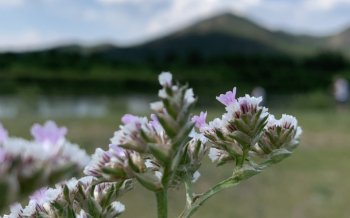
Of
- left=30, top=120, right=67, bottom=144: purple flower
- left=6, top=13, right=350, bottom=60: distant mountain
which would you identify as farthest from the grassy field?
left=6, top=13, right=350, bottom=60: distant mountain

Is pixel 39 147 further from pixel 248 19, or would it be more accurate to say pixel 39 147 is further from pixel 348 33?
pixel 348 33

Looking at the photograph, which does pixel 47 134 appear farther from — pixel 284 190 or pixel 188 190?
pixel 284 190

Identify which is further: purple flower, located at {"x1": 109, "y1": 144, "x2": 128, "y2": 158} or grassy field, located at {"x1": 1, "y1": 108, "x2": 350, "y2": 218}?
grassy field, located at {"x1": 1, "y1": 108, "x2": 350, "y2": 218}

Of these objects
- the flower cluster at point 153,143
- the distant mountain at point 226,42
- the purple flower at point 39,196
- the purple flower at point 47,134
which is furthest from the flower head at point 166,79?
the distant mountain at point 226,42

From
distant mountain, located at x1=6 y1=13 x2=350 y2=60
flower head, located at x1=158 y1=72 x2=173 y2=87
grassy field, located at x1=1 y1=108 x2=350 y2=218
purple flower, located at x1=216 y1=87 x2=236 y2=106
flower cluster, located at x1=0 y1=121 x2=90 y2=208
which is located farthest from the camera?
distant mountain, located at x1=6 y1=13 x2=350 y2=60

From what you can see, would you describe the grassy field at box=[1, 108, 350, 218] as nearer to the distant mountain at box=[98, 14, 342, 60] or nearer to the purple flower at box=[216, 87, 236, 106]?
the purple flower at box=[216, 87, 236, 106]

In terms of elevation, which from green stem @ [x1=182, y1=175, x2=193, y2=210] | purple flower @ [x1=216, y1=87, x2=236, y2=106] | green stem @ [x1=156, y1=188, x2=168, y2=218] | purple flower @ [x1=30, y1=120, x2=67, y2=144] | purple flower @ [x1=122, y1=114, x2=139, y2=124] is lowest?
green stem @ [x1=182, y1=175, x2=193, y2=210]

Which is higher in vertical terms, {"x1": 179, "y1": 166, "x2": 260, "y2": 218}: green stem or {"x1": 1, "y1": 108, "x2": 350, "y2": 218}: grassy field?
{"x1": 179, "y1": 166, "x2": 260, "y2": 218}: green stem
